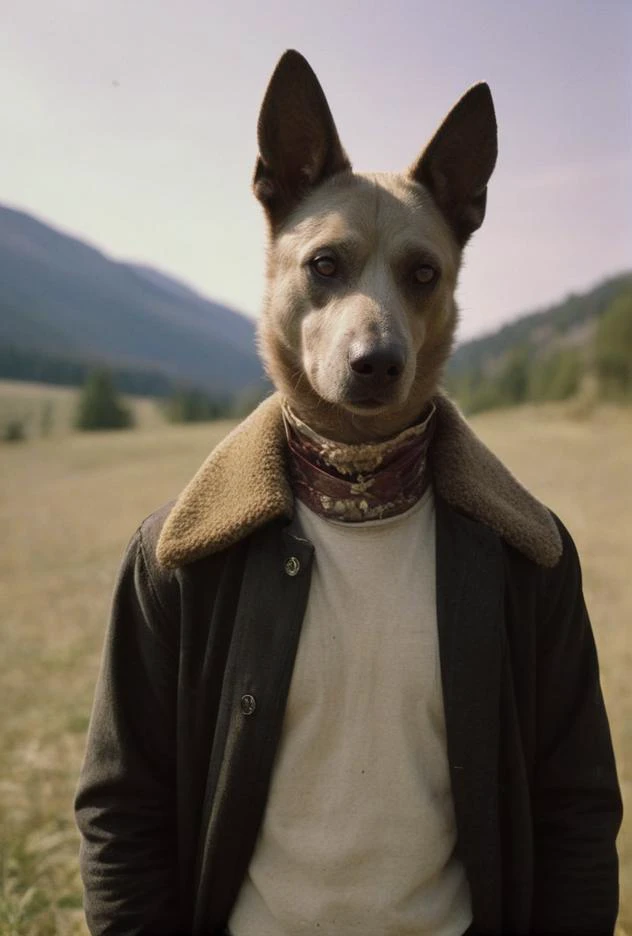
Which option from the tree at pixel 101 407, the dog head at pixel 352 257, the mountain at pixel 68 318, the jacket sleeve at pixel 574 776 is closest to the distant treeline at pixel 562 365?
the tree at pixel 101 407

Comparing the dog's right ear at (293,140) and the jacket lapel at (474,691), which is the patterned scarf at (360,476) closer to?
the jacket lapel at (474,691)

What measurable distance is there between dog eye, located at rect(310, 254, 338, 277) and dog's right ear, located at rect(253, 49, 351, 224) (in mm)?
270

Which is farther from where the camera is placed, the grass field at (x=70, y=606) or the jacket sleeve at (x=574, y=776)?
the grass field at (x=70, y=606)

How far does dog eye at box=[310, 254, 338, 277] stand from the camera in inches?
94.0

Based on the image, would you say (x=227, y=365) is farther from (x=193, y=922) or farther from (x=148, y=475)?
(x=193, y=922)

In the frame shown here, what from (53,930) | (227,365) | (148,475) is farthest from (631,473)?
(227,365)

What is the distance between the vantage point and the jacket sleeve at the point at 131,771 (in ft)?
7.16

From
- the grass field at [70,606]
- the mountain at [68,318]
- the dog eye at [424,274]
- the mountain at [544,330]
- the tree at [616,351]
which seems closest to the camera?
the dog eye at [424,274]

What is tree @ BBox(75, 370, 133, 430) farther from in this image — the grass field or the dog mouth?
the dog mouth

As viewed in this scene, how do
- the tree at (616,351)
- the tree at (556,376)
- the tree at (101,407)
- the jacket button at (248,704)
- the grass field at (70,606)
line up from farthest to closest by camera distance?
the tree at (556,376), the tree at (101,407), the tree at (616,351), the grass field at (70,606), the jacket button at (248,704)

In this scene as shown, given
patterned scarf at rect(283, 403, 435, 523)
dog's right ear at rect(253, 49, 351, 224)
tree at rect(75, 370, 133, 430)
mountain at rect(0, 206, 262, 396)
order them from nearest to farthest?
patterned scarf at rect(283, 403, 435, 523), dog's right ear at rect(253, 49, 351, 224), tree at rect(75, 370, 133, 430), mountain at rect(0, 206, 262, 396)

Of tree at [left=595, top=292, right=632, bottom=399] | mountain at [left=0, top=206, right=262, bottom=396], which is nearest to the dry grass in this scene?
tree at [left=595, top=292, right=632, bottom=399]

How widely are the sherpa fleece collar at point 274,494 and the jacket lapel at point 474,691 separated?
0.11 m

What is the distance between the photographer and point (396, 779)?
210 cm
